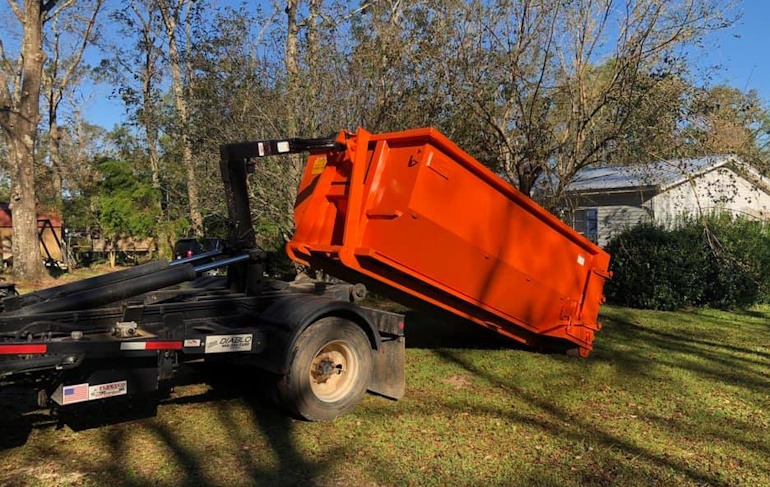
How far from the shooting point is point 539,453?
467 cm

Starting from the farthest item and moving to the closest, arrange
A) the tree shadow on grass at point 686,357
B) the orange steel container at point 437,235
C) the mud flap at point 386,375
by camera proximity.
Result: the tree shadow on grass at point 686,357 → the mud flap at point 386,375 → the orange steel container at point 437,235

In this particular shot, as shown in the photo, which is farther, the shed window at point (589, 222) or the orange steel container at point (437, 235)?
the shed window at point (589, 222)

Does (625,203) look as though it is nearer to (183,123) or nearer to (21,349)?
(183,123)

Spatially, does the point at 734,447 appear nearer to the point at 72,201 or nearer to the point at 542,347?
the point at 542,347

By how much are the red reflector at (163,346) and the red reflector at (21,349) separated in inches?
27.4

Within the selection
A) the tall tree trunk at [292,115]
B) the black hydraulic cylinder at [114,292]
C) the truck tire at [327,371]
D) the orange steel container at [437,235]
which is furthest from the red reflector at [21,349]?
the tall tree trunk at [292,115]

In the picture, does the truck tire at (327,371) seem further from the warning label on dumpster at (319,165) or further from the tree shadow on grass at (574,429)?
the warning label on dumpster at (319,165)

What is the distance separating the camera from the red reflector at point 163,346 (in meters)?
4.52

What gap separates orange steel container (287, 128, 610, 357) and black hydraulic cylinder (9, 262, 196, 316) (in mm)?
1435

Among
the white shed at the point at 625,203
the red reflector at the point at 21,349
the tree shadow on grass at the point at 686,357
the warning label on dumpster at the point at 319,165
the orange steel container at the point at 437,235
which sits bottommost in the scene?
the red reflector at the point at 21,349

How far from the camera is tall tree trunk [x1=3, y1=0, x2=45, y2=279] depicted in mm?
18578

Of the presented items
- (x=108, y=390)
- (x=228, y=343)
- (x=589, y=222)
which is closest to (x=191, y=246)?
(x=228, y=343)

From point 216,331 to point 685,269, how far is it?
11.0 meters

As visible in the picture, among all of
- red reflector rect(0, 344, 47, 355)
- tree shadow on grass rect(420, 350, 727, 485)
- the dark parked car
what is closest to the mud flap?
tree shadow on grass rect(420, 350, 727, 485)
